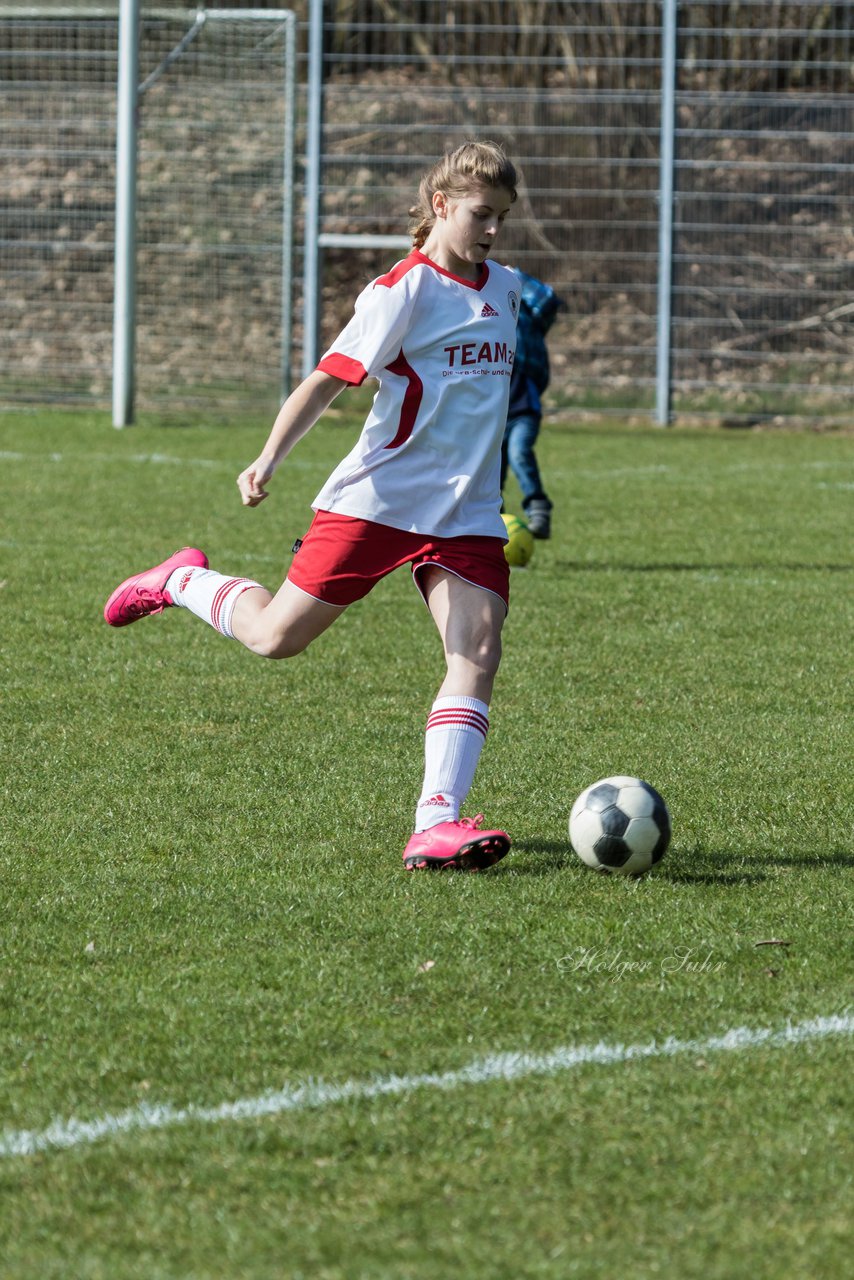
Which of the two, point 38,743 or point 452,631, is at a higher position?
point 452,631

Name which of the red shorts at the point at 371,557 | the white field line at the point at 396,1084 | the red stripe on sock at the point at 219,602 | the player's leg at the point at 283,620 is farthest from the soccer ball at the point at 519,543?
the white field line at the point at 396,1084

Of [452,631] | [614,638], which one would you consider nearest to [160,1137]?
[452,631]

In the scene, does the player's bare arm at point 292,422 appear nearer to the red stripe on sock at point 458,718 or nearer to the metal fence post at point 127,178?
the red stripe on sock at point 458,718

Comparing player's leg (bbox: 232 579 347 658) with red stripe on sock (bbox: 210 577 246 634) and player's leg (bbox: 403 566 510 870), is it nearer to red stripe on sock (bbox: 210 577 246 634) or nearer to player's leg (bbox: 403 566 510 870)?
red stripe on sock (bbox: 210 577 246 634)

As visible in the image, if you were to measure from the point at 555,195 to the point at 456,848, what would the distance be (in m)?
15.4

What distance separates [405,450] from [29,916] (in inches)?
56.2

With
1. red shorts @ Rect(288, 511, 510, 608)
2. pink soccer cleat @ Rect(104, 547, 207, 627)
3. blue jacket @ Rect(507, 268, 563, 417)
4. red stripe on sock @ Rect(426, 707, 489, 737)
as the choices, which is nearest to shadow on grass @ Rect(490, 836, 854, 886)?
red stripe on sock @ Rect(426, 707, 489, 737)

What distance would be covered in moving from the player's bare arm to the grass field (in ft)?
2.90

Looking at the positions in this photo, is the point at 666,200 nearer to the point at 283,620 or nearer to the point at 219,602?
the point at 219,602

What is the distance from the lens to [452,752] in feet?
14.6

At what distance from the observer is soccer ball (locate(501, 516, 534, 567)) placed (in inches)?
351

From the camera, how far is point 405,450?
4469 millimetres

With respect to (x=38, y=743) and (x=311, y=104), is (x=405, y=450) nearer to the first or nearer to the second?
(x=38, y=743)

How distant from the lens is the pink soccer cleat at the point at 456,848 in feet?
13.9
